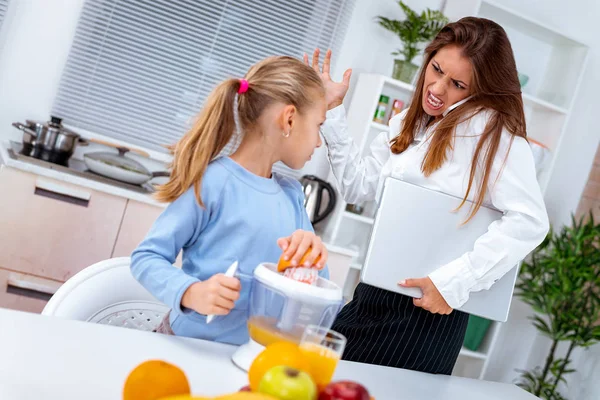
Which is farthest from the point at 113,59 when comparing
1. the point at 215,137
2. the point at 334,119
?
the point at 215,137

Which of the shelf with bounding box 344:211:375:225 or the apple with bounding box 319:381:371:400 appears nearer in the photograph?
the apple with bounding box 319:381:371:400

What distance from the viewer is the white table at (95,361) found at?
33.6 inches

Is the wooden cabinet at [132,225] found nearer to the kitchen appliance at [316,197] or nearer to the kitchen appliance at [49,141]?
the kitchen appliance at [49,141]

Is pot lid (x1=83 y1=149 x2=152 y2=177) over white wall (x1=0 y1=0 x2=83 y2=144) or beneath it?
beneath

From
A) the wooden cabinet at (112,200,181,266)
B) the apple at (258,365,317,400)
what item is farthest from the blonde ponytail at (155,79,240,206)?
the wooden cabinet at (112,200,181,266)

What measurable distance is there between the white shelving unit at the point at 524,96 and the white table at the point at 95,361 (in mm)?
1977

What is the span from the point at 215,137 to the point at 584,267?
2483mm

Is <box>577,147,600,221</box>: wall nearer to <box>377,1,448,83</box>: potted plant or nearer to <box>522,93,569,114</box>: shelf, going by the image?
<box>522,93,569,114</box>: shelf

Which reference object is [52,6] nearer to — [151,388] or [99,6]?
[99,6]

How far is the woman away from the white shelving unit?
157cm

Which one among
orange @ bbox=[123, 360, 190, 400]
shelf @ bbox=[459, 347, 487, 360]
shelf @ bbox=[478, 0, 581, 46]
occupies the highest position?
shelf @ bbox=[478, 0, 581, 46]

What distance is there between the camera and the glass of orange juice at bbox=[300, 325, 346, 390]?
2.76 feet

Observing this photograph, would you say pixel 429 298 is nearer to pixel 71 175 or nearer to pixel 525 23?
pixel 71 175

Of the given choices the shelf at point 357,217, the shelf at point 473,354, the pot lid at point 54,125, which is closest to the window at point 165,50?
the pot lid at point 54,125
